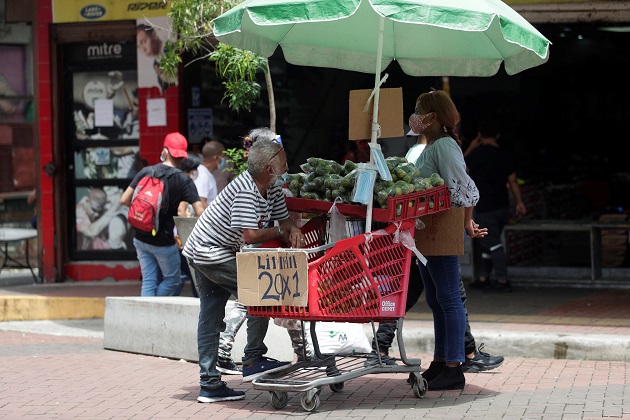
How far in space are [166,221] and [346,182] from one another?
334 centimetres

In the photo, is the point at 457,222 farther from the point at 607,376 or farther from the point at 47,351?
the point at 47,351

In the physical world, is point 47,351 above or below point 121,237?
below

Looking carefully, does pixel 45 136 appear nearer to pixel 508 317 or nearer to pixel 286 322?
pixel 508 317

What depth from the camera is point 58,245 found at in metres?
14.0

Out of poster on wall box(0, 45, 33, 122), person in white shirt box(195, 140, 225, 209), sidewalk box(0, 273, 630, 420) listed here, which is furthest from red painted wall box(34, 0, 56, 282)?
person in white shirt box(195, 140, 225, 209)

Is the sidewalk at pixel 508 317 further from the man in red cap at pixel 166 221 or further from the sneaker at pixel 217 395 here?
the sneaker at pixel 217 395

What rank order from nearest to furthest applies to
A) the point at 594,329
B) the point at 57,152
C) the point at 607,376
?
the point at 607,376 → the point at 594,329 → the point at 57,152

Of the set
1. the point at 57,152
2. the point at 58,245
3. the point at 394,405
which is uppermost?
the point at 57,152

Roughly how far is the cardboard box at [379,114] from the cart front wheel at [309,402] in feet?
5.55

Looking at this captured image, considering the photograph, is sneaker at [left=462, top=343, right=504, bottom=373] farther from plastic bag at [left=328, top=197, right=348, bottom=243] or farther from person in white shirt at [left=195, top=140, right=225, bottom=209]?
person in white shirt at [left=195, top=140, right=225, bottom=209]

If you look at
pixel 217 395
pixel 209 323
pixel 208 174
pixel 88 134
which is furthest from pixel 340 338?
pixel 88 134

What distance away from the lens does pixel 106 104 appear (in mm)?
13945

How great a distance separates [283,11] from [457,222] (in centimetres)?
182

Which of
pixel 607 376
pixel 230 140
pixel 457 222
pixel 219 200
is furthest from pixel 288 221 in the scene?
pixel 230 140
